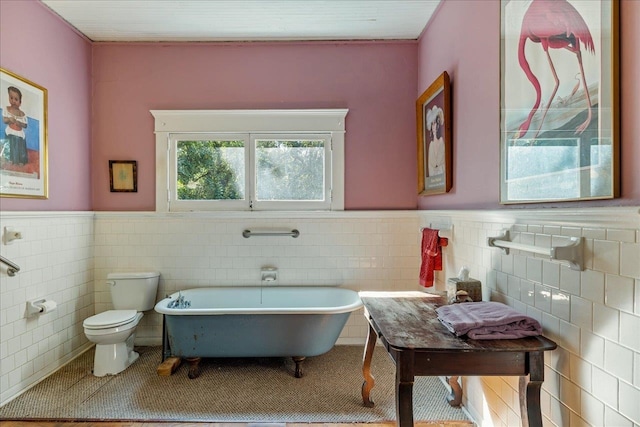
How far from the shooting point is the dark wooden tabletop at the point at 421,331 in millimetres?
1216

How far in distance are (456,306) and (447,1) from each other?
82.9 inches

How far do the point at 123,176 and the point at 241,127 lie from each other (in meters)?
1.17

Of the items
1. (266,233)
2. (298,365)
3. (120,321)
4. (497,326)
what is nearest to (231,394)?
(298,365)

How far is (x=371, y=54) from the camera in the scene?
9.90 feet

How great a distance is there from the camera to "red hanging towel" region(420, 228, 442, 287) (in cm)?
236

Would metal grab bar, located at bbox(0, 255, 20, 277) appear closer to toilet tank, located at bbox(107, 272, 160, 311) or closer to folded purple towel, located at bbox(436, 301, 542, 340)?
toilet tank, located at bbox(107, 272, 160, 311)

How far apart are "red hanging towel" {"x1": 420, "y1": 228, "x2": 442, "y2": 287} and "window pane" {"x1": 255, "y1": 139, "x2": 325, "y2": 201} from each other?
1058 mm

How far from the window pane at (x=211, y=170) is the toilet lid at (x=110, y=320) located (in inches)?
41.9

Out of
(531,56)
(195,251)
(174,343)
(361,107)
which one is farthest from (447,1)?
(174,343)

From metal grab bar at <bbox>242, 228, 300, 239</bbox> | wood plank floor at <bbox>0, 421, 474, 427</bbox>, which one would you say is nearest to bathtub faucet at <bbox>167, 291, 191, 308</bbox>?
metal grab bar at <bbox>242, 228, 300, 239</bbox>

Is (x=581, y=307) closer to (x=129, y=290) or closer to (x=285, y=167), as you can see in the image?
(x=285, y=167)

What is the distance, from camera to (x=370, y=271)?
302cm

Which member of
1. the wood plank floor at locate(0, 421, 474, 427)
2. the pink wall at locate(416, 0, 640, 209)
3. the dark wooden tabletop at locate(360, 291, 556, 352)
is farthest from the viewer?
the wood plank floor at locate(0, 421, 474, 427)

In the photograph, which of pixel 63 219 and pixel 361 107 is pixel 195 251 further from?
pixel 361 107
